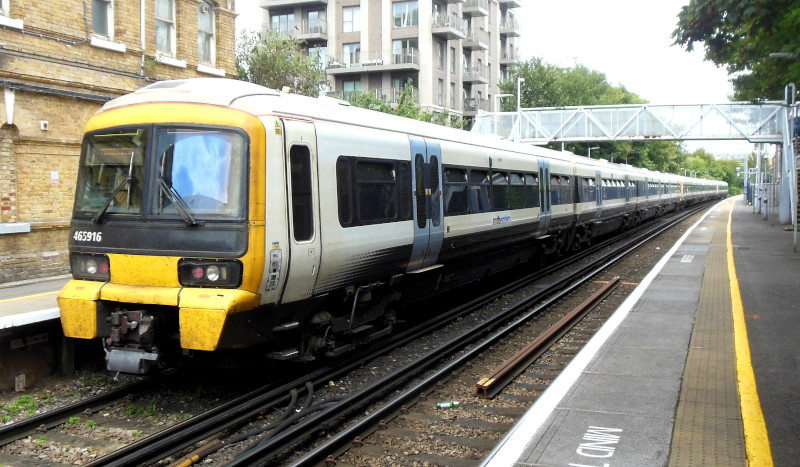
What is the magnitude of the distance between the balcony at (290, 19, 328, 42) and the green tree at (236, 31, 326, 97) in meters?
20.6

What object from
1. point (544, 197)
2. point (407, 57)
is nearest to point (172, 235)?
point (544, 197)

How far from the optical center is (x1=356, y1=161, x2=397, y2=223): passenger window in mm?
8008

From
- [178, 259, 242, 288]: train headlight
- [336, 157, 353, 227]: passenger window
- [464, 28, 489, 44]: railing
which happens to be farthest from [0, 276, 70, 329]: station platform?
[464, 28, 489, 44]: railing

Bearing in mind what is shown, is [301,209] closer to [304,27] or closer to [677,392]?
[677,392]

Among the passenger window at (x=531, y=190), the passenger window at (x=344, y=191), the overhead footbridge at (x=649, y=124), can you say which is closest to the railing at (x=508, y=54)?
the overhead footbridge at (x=649, y=124)

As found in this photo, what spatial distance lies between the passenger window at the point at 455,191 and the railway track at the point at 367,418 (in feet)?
6.99

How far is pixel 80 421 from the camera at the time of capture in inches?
253

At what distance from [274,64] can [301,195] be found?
76.5 feet

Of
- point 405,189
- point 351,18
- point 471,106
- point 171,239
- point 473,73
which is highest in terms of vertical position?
point 351,18

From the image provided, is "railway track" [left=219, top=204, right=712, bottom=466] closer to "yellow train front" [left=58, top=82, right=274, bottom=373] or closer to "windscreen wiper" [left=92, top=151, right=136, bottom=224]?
"yellow train front" [left=58, top=82, right=274, bottom=373]

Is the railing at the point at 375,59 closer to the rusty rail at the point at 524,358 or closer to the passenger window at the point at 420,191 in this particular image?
the rusty rail at the point at 524,358

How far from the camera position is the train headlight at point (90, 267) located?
6.75 meters

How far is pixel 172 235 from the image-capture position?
641cm

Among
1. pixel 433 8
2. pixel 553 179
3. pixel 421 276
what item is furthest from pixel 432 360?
pixel 433 8
